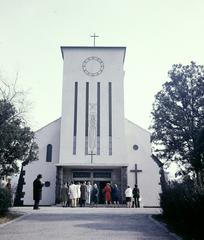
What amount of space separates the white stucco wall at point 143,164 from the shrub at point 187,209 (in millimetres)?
18386

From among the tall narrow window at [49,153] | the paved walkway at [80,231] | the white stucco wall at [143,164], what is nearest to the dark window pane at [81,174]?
the tall narrow window at [49,153]

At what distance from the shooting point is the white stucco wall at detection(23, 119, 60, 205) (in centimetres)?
3050

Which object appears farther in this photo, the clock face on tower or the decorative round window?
the clock face on tower

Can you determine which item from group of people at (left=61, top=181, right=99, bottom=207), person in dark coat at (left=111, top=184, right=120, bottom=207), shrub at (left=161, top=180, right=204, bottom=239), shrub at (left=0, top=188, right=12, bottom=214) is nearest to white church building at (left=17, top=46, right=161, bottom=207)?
person in dark coat at (left=111, top=184, right=120, bottom=207)

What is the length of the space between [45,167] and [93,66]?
10959mm

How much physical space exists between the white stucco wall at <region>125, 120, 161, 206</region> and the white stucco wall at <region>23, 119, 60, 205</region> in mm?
6957

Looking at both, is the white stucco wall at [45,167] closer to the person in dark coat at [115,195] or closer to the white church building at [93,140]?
the white church building at [93,140]

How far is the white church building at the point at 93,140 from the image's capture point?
30266mm

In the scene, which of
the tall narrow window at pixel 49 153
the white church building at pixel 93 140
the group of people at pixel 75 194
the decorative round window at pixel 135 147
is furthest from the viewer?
the decorative round window at pixel 135 147

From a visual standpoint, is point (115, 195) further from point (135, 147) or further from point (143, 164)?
point (135, 147)

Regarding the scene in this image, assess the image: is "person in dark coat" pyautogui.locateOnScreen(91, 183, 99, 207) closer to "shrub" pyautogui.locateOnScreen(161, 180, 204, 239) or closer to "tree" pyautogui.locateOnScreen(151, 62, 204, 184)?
"tree" pyautogui.locateOnScreen(151, 62, 204, 184)

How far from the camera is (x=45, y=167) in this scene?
1240 inches

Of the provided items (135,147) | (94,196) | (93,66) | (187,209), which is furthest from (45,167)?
(187,209)

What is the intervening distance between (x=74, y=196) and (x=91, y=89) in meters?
13.4
